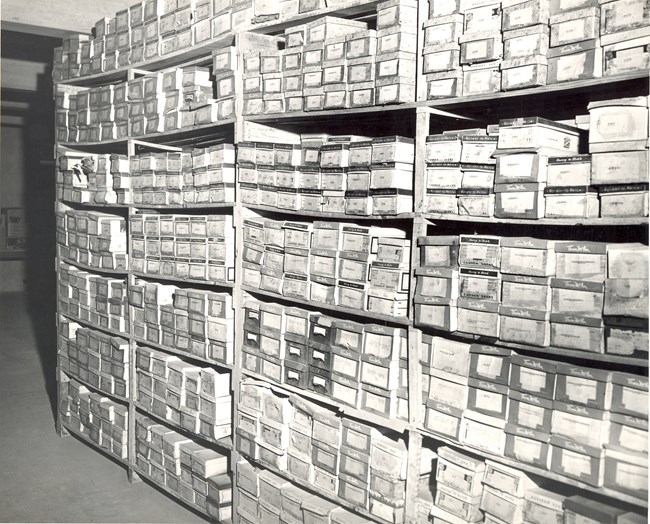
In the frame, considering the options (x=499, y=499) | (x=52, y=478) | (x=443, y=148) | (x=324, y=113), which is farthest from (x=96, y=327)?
(x=499, y=499)

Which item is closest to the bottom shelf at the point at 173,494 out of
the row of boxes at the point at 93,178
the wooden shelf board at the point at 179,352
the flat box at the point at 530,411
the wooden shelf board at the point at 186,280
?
the wooden shelf board at the point at 179,352

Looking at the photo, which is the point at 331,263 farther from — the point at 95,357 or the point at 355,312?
the point at 95,357

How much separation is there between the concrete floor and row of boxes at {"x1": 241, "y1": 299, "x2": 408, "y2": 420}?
56.4 inches

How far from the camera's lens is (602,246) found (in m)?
2.50

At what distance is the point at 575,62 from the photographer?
2.54 metres

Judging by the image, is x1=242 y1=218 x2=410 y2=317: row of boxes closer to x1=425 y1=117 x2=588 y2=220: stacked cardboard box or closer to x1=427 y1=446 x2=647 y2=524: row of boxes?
x1=425 y1=117 x2=588 y2=220: stacked cardboard box

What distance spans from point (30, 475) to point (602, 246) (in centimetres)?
446

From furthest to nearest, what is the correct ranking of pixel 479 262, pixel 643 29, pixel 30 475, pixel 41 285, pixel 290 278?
pixel 41 285 < pixel 30 475 < pixel 290 278 < pixel 479 262 < pixel 643 29

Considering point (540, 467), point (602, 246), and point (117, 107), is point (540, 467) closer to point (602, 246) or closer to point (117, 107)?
point (602, 246)

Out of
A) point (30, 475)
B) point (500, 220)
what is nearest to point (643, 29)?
point (500, 220)

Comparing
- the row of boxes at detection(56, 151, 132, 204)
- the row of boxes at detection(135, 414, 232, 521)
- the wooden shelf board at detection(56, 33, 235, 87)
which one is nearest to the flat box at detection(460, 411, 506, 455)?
the row of boxes at detection(135, 414, 232, 521)

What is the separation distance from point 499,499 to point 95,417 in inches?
148

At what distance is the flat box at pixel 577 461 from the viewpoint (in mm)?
2504

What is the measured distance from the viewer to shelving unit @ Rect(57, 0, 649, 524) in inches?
105
